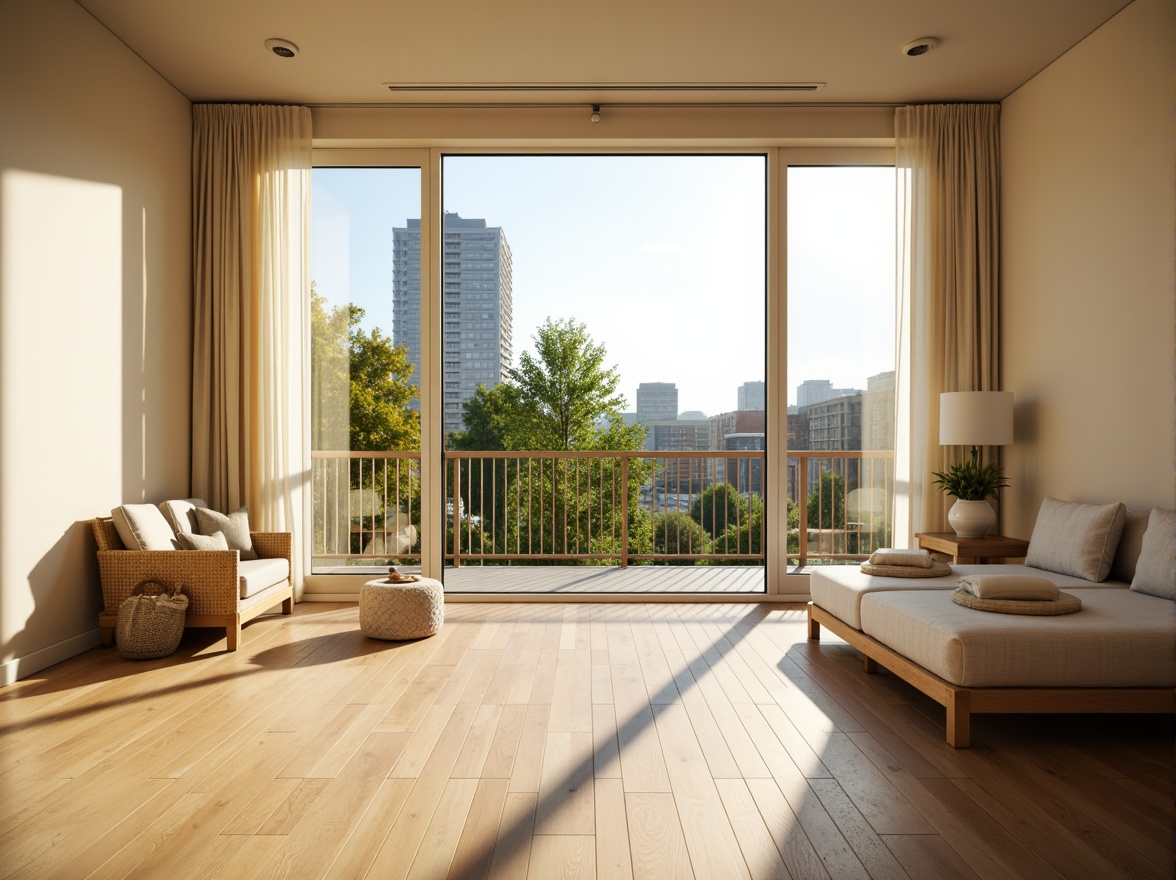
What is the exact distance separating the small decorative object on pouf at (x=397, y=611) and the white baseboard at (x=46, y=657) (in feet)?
4.45

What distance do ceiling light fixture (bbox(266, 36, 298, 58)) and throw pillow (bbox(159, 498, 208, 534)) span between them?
2.61m

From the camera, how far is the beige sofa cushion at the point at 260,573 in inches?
157

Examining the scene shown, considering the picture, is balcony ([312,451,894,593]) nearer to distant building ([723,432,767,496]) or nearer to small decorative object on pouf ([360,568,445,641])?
distant building ([723,432,767,496])

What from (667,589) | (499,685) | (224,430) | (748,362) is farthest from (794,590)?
(224,430)

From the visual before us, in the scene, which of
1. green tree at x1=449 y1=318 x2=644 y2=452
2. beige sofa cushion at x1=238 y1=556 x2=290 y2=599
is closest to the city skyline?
green tree at x1=449 y1=318 x2=644 y2=452

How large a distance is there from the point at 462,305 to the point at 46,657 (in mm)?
3306

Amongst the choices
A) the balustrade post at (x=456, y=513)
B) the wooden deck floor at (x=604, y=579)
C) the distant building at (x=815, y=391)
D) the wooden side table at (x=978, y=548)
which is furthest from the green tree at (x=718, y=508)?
the balustrade post at (x=456, y=513)

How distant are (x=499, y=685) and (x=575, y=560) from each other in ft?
9.80

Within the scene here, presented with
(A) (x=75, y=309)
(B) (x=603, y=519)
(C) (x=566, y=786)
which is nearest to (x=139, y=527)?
(A) (x=75, y=309)

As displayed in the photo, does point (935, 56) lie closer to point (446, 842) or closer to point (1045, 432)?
point (1045, 432)

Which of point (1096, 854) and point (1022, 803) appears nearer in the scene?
point (1096, 854)

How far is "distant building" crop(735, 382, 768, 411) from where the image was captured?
17.4 ft

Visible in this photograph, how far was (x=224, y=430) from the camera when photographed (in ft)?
15.8

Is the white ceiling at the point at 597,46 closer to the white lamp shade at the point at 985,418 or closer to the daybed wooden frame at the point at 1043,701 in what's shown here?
the white lamp shade at the point at 985,418
